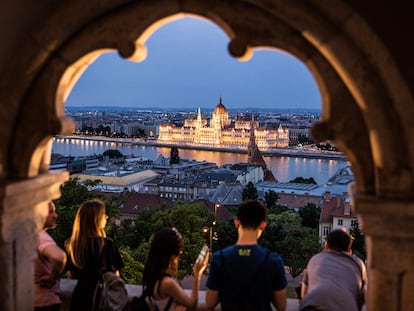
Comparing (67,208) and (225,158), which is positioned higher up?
(67,208)

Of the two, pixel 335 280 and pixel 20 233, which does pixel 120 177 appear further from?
pixel 335 280

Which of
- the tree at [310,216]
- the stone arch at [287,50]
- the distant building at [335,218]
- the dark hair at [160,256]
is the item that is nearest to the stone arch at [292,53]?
the stone arch at [287,50]

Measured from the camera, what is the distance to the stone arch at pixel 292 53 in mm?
1081

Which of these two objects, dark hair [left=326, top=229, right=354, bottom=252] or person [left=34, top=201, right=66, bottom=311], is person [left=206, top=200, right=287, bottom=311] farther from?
person [left=34, top=201, right=66, bottom=311]

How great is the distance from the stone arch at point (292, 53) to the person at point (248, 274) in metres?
0.21

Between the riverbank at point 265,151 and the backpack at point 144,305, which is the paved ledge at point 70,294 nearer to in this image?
the backpack at point 144,305

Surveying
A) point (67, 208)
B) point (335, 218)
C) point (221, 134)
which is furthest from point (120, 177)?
point (221, 134)

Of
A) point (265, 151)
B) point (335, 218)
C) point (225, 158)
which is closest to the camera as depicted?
point (335, 218)

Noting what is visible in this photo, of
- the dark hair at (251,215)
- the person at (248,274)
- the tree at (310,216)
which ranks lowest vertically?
the tree at (310,216)

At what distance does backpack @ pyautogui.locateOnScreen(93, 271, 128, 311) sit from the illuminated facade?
151 feet

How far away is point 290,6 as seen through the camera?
1092 millimetres

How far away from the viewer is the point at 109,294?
4.19ft

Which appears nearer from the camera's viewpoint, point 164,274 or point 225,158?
point 164,274

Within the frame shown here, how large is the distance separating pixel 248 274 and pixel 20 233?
0.55 metres
